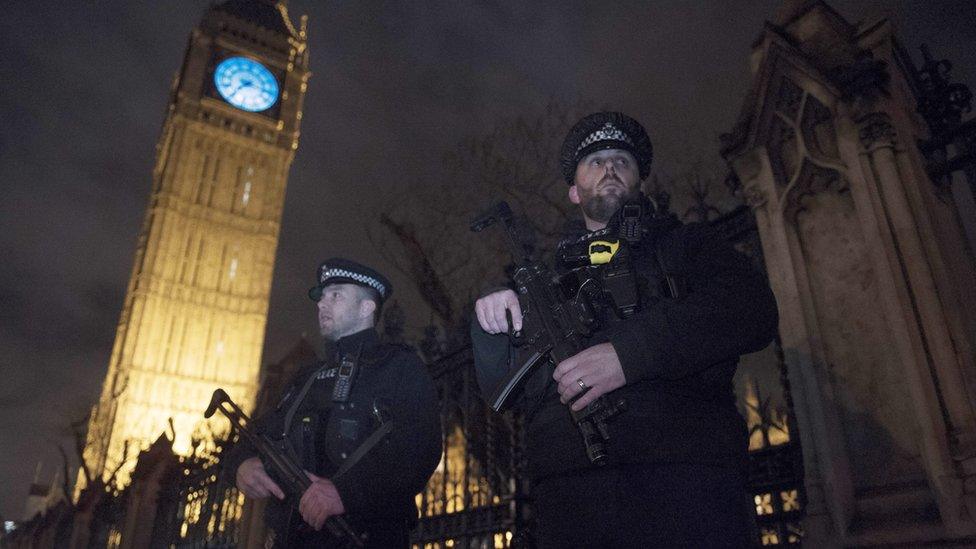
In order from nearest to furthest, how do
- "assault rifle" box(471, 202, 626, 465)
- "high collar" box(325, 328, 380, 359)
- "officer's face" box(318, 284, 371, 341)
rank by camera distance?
"assault rifle" box(471, 202, 626, 465), "high collar" box(325, 328, 380, 359), "officer's face" box(318, 284, 371, 341)

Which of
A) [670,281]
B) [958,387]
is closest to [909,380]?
[958,387]

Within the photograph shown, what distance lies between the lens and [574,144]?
274 centimetres

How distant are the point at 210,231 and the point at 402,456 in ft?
181

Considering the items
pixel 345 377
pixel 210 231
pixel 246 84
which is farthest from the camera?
pixel 246 84

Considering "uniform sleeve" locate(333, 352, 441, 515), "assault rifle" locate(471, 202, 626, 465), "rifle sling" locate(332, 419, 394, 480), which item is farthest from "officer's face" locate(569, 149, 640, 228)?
"rifle sling" locate(332, 419, 394, 480)

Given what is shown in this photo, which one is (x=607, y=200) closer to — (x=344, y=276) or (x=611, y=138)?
(x=611, y=138)

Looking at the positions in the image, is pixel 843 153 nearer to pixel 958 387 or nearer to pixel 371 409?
pixel 958 387

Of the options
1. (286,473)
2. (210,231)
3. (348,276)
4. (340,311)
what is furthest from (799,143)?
(210,231)

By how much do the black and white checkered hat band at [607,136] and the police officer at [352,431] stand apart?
1.65 meters

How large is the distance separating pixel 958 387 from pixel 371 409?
3.08 metres

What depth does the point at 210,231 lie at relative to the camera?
52.5m

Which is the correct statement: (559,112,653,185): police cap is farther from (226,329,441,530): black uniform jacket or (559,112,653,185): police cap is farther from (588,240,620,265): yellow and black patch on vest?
(226,329,441,530): black uniform jacket

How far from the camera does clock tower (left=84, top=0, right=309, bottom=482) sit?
47219mm

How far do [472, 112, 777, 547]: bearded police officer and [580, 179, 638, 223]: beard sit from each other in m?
0.12
